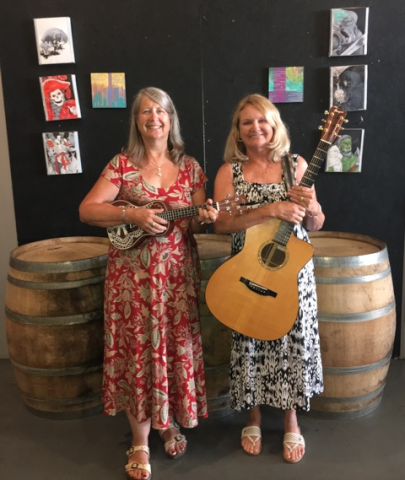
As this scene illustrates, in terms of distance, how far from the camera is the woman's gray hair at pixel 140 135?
2.04 metres

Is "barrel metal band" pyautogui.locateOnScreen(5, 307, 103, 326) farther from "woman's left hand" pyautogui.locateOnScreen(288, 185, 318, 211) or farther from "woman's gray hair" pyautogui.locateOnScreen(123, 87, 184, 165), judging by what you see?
"woman's left hand" pyautogui.locateOnScreen(288, 185, 318, 211)

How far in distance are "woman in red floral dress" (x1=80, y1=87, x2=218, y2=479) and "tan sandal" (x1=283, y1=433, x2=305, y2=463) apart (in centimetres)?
46

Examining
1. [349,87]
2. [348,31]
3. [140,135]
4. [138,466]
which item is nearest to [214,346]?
[138,466]

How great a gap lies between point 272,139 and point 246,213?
0.33 metres

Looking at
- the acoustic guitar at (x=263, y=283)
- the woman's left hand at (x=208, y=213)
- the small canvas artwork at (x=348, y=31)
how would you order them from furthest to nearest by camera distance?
the small canvas artwork at (x=348, y=31)
the acoustic guitar at (x=263, y=283)
the woman's left hand at (x=208, y=213)

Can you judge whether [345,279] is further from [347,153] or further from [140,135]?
[140,135]

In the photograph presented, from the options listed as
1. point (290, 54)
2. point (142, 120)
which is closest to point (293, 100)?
point (290, 54)

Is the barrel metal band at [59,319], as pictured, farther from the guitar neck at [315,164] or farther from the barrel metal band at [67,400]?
the guitar neck at [315,164]

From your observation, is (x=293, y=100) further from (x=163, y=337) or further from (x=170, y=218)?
(x=163, y=337)

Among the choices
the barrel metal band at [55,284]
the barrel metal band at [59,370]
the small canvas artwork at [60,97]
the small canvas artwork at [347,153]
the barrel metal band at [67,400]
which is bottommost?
the barrel metal band at [67,400]

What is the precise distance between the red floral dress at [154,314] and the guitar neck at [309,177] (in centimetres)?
39

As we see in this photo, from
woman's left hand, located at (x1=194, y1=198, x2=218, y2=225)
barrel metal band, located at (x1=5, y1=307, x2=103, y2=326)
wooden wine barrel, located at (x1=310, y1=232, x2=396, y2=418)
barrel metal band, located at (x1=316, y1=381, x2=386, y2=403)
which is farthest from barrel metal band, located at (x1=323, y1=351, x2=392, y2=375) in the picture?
barrel metal band, located at (x1=5, y1=307, x2=103, y2=326)

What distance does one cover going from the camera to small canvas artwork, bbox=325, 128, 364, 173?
9.59 feet

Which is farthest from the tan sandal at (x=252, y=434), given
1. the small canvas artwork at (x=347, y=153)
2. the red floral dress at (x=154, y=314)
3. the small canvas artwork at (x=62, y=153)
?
the small canvas artwork at (x=62, y=153)
